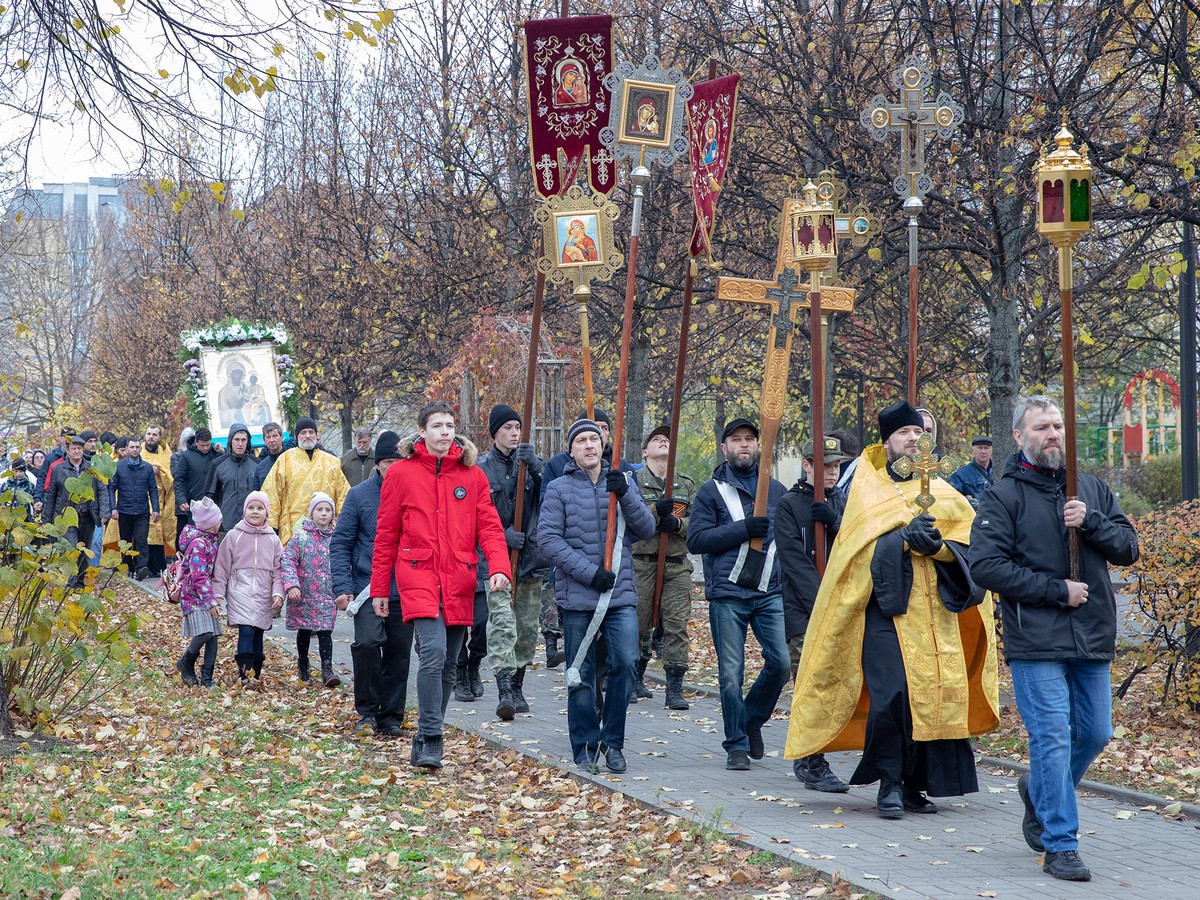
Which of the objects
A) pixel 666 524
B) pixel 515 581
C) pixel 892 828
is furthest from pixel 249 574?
pixel 892 828

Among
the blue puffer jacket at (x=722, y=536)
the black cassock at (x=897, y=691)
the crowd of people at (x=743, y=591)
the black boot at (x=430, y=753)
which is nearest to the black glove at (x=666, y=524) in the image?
the crowd of people at (x=743, y=591)

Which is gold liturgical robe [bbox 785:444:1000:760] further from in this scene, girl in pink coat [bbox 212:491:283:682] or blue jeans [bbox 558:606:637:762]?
girl in pink coat [bbox 212:491:283:682]

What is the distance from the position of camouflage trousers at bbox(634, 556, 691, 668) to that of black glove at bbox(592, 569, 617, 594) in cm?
252

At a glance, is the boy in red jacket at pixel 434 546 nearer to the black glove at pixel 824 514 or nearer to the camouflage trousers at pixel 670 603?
the black glove at pixel 824 514

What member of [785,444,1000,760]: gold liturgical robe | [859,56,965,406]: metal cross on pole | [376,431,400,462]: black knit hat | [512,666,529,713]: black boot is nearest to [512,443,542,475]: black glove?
[376,431,400,462]: black knit hat

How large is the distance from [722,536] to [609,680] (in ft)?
3.53

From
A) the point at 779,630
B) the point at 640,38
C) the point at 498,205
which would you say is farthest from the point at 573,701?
the point at 498,205

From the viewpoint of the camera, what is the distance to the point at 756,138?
15.9m

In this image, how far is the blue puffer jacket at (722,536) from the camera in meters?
8.73

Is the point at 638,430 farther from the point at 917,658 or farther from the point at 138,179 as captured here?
the point at 917,658

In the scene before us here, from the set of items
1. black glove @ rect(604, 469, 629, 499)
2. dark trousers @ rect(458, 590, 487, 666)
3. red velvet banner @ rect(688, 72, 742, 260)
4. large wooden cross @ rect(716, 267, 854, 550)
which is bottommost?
dark trousers @ rect(458, 590, 487, 666)

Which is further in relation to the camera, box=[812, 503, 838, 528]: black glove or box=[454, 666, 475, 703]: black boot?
box=[454, 666, 475, 703]: black boot

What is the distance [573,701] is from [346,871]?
2600 millimetres

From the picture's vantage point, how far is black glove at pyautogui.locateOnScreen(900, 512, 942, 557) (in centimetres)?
702
